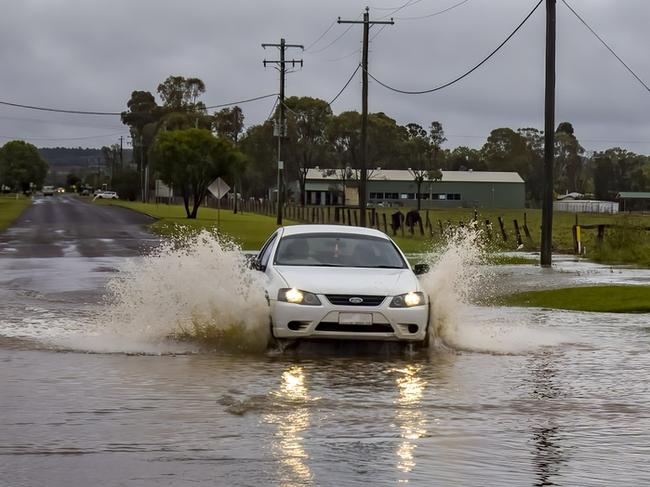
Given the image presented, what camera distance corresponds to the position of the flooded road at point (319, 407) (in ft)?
23.9

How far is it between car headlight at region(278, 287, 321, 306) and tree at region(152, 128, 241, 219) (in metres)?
64.9

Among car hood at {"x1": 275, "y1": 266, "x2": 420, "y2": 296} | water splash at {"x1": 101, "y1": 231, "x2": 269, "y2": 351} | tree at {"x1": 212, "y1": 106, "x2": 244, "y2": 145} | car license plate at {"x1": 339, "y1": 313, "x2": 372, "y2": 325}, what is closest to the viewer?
car license plate at {"x1": 339, "y1": 313, "x2": 372, "y2": 325}

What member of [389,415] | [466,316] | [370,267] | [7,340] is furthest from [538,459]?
[466,316]

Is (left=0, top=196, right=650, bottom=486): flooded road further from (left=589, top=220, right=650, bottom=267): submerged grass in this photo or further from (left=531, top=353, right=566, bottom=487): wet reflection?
(left=589, top=220, right=650, bottom=267): submerged grass

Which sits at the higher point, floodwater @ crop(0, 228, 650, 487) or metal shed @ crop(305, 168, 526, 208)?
metal shed @ crop(305, 168, 526, 208)

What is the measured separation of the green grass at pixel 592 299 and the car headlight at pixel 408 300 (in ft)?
23.2

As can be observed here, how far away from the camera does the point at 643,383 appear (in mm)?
11266

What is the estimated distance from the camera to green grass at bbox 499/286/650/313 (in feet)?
63.7

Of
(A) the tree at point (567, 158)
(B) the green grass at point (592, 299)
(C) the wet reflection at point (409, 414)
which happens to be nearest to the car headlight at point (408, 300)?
(C) the wet reflection at point (409, 414)

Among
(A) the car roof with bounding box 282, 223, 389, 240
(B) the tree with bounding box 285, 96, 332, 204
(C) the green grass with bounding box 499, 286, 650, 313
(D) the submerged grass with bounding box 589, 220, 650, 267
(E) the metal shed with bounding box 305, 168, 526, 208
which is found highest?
(B) the tree with bounding box 285, 96, 332, 204

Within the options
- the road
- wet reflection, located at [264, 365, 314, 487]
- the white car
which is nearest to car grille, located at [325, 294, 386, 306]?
the white car

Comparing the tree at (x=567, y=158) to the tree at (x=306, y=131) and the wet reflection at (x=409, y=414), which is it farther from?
the wet reflection at (x=409, y=414)

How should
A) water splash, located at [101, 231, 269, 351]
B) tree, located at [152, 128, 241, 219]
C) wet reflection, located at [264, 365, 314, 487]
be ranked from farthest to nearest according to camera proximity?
tree, located at [152, 128, 241, 219] → water splash, located at [101, 231, 269, 351] → wet reflection, located at [264, 365, 314, 487]

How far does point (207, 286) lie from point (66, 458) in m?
6.51
